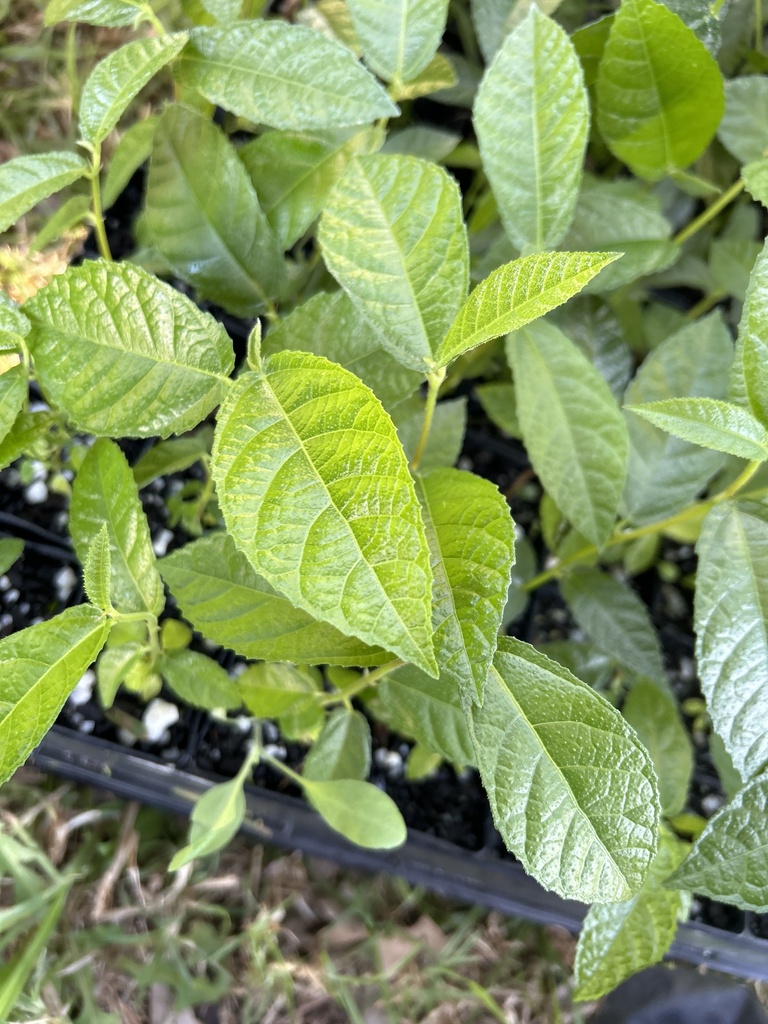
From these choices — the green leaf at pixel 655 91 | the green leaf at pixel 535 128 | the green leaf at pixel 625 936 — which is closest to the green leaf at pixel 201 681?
Result: the green leaf at pixel 625 936

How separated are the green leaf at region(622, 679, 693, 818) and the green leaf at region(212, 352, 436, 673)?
20.2 inches

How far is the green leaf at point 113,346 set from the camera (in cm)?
57

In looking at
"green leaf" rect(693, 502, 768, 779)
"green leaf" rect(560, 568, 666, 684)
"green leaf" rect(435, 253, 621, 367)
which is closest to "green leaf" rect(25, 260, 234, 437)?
"green leaf" rect(435, 253, 621, 367)

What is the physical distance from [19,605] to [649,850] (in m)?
0.79

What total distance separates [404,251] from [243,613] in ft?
0.99

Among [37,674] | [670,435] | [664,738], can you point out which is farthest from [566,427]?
[37,674]

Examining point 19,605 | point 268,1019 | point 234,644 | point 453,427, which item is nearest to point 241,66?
point 453,427

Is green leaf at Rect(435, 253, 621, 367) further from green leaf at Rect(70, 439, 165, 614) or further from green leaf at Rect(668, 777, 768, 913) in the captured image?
green leaf at Rect(668, 777, 768, 913)

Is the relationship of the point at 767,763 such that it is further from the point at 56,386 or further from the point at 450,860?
the point at 56,386

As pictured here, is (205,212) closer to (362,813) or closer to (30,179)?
(30,179)

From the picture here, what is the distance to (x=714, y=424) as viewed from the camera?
1.81ft

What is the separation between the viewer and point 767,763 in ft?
1.99

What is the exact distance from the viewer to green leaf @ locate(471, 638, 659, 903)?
522 millimetres

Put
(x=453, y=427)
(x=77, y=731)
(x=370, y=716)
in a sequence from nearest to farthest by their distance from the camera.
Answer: (x=453, y=427), (x=77, y=731), (x=370, y=716)
